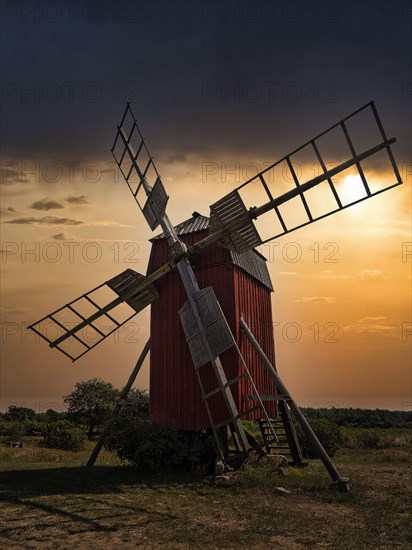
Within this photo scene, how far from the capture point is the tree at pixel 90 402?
3431 cm

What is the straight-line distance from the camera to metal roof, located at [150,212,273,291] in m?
17.1

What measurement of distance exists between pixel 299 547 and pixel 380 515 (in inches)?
127

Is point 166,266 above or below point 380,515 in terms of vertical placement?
above

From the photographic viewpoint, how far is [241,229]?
1511 centimetres

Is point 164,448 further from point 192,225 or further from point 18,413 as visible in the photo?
point 18,413

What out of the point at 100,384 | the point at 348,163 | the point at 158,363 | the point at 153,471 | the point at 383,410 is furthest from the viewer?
the point at 383,410

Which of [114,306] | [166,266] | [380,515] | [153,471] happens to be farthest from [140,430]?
[380,515]

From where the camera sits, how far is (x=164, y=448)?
50.3 ft

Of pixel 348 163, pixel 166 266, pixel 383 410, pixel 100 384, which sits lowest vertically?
pixel 383 410

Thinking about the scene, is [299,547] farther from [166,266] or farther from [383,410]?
[383,410]

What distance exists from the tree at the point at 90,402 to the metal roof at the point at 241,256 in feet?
62.3

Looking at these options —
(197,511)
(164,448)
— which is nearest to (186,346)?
(164,448)

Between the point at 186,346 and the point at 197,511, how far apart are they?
627 cm

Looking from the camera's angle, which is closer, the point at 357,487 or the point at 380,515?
the point at 380,515
